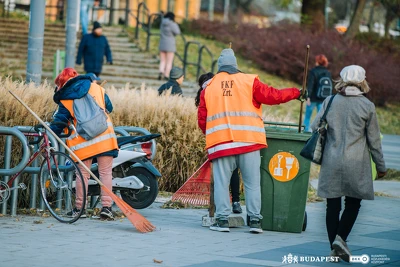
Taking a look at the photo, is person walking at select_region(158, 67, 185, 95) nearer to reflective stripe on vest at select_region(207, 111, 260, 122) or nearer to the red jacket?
the red jacket

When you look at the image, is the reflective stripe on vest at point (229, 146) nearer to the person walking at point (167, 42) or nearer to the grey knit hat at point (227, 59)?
the grey knit hat at point (227, 59)

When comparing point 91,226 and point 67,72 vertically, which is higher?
point 67,72

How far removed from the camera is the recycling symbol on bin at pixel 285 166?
9250 mm

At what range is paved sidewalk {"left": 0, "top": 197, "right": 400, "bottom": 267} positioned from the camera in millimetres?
7402

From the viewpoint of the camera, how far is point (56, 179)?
9.70 m

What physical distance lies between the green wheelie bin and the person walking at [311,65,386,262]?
1.23 m

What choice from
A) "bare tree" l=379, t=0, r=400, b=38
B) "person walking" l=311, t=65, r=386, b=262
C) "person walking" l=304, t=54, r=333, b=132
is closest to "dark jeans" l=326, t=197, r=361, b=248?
"person walking" l=311, t=65, r=386, b=262

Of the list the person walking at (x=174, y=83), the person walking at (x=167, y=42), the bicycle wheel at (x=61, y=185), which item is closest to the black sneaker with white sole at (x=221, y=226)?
the bicycle wheel at (x=61, y=185)

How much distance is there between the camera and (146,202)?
10.4 m

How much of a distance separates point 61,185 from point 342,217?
9.98 ft

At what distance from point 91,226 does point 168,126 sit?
11.9 feet

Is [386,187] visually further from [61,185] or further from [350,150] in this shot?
[350,150]

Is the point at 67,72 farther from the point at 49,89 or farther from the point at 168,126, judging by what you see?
the point at 168,126

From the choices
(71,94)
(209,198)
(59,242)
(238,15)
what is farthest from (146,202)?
(238,15)
